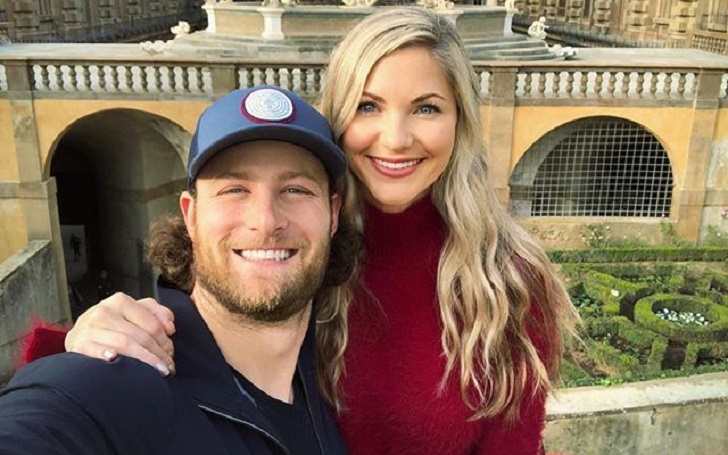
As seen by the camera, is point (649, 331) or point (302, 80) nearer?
point (649, 331)

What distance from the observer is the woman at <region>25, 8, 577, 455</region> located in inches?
89.7

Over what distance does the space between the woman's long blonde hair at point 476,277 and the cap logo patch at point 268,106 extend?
391 mm

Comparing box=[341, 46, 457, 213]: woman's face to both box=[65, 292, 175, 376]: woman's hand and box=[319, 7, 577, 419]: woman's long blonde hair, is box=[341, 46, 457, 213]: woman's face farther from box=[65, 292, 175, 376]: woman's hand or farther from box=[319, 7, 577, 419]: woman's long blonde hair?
box=[65, 292, 175, 376]: woman's hand

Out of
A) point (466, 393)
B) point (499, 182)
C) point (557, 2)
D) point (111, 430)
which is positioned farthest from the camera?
point (557, 2)

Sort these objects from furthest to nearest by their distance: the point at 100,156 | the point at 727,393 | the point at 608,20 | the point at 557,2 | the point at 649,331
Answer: the point at 557,2 < the point at 608,20 < the point at 100,156 < the point at 649,331 < the point at 727,393

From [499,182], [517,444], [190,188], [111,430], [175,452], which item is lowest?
[499,182]

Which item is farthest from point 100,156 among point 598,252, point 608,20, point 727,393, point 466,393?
point 608,20

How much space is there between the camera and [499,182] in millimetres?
11438

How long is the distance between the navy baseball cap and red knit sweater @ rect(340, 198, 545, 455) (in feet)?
2.11

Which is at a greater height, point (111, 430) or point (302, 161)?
point (302, 161)

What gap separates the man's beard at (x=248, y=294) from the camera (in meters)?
1.87

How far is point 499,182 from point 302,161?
9.83 m

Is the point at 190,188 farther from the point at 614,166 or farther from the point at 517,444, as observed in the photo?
the point at 614,166

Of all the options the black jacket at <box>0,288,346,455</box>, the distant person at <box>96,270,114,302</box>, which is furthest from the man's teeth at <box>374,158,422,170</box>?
the distant person at <box>96,270,114,302</box>
